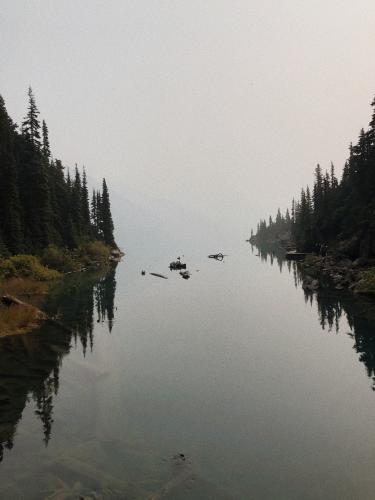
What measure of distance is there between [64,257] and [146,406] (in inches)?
2088

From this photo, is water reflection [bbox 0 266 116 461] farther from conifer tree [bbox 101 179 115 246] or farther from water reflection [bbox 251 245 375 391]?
conifer tree [bbox 101 179 115 246]

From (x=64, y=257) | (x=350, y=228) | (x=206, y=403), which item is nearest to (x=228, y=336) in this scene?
(x=206, y=403)

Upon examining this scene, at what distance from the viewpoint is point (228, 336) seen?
30203 millimetres

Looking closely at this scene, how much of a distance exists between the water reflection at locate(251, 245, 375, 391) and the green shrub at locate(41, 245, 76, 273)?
128 feet

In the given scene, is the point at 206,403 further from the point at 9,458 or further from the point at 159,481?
the point at 9,458

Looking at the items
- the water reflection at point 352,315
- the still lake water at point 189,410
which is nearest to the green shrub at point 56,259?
the still lake water at point 189,410

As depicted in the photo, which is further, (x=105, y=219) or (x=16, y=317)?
(x=105, y=219)

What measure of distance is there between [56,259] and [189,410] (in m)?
51.0

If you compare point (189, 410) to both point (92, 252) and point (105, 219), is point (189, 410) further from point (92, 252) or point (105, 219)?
point (105, 219)

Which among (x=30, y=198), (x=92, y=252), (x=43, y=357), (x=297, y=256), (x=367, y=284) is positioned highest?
(x=30, y=198)

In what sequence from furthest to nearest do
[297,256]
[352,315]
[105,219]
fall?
[105,219] → [297,256] → [352,315]

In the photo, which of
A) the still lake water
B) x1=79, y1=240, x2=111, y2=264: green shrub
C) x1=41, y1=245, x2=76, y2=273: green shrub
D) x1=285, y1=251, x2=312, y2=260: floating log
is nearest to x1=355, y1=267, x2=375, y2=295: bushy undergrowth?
the still lake water

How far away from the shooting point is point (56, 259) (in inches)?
2446

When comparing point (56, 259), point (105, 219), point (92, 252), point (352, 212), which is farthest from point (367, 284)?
point (105, 219)
